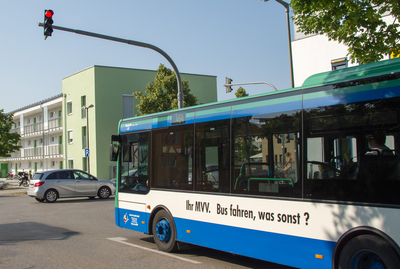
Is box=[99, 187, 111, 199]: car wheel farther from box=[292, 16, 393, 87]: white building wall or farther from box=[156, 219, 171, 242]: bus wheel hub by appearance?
box=[156, 219, 171, 242]: bus wheel hub

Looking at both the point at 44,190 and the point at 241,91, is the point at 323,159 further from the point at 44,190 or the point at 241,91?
the point at 241,91

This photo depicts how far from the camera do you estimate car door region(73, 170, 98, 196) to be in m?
20.4

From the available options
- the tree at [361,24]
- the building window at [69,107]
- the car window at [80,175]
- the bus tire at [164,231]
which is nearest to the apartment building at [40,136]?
the building window at [69,107]

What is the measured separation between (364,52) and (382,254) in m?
8.26

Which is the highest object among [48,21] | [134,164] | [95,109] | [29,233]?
[95,109]

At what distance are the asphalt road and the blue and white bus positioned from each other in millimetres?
480

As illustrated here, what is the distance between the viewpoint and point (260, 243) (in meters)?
5.82

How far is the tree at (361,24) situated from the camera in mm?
10305

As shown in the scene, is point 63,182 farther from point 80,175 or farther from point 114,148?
point 114,148

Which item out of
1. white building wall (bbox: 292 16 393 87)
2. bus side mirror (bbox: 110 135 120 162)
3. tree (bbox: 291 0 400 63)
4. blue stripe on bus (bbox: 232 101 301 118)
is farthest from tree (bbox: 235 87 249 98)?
blue stripe on bus (bbox: 232 101 301 118)

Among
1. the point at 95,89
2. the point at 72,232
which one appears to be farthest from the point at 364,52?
the point at 95,89

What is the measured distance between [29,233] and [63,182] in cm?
1017

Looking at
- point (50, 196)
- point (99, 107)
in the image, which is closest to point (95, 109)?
point (99, 107)

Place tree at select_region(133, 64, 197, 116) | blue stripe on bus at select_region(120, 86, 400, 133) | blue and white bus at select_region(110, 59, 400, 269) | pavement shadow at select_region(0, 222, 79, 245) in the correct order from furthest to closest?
tree at select_region(133, 64, 197, 116), pavement shadow at select_region(0, 222, 79, 245), blue stripe on bus at select_region(120, 86, 400, 133), blue and white bus at select_region(110, 59, 400, 269)
